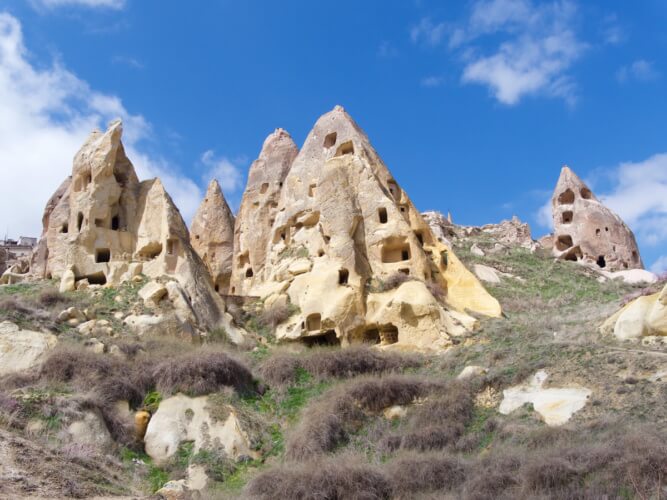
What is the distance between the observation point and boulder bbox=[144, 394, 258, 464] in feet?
53.7

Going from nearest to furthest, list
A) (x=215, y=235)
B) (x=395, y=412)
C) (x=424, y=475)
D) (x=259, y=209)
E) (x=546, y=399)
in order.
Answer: (x=424, y=475) → (x=546, y=399) → (x=395, y=412) → (x=259, y=209) → (x=215, y=235)

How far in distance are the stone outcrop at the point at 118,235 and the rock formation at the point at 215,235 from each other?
8948mm

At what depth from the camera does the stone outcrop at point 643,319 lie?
17766mm

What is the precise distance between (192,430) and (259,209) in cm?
1927

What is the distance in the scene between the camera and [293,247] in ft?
93.4

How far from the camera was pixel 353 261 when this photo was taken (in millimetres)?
25219

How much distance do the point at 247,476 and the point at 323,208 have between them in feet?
46.0

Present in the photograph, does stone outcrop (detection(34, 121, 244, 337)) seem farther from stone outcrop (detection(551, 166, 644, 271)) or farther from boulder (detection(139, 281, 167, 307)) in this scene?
stone outcrop (detection(551, 166, 644, 271))

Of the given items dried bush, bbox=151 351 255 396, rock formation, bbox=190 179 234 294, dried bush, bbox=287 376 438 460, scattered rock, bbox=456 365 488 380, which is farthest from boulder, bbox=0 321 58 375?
rock formation, bbox=190 179 234 294

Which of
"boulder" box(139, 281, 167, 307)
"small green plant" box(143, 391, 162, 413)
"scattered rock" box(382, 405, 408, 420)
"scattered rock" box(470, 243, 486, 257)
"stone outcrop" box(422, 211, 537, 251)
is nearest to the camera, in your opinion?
"scattered rock" box(382, 405, 408, 420)

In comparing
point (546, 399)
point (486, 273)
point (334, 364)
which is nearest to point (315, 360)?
point (334, 364)

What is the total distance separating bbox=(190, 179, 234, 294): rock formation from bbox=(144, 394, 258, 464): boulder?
18.2 m

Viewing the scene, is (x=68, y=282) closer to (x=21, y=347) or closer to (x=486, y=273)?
(x=21, y=347)

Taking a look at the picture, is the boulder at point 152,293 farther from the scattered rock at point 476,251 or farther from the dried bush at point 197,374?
the scattered rock at point 476,251
